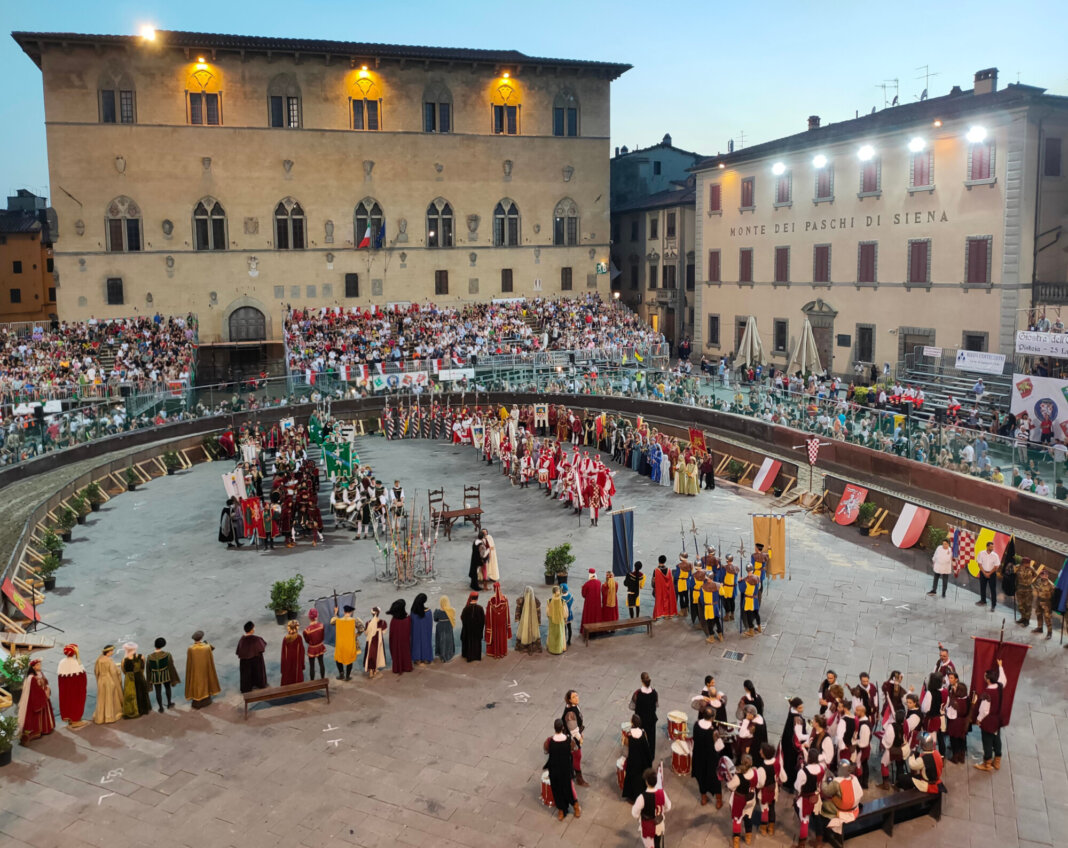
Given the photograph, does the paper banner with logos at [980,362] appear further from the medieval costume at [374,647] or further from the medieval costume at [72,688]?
the medieval costume at [72,688]

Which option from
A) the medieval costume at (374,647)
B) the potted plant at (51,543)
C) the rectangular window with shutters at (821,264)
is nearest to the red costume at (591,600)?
the medieval costume at (374,647)

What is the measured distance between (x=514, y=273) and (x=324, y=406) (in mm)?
19212

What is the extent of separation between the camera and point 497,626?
16.3m

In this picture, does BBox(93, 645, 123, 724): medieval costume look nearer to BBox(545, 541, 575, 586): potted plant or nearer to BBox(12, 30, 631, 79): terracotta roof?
BBox(545, 541, 575, 586): potted plant

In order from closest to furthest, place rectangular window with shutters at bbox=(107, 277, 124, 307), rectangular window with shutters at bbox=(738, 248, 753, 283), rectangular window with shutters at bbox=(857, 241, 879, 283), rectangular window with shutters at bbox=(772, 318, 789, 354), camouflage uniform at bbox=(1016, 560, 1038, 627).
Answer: camouflage uniform at bbox=(1016, 560, 1038, 627), rectangular window with shutters at bbox=(857, 241, 879, 283), rectangular window with shutters at bbox=(772, 318, 789, 354), rectangular window with shutters at bbox=(738, 248, 753, 283), rectangular window with shutters at bbox=(107, 277, 124, 307)

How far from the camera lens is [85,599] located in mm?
19547

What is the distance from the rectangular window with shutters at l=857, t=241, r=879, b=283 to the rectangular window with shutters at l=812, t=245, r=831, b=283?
1.77 metres

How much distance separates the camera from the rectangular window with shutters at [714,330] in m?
47.6

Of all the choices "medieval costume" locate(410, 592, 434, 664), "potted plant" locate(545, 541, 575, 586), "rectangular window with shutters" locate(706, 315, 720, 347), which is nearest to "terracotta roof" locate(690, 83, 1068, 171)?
"rectangular window with shutters" locate(706, 315, 720, 347)

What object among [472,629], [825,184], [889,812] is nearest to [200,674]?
[472,629]

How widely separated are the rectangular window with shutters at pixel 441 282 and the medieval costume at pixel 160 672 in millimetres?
39721

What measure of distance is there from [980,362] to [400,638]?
2218 centimetres

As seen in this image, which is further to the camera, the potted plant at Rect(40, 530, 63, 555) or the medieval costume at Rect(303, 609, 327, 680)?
the potted plant at Rect(40, 530, 63, 555)

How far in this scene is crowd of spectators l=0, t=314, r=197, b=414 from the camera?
1283 inches
